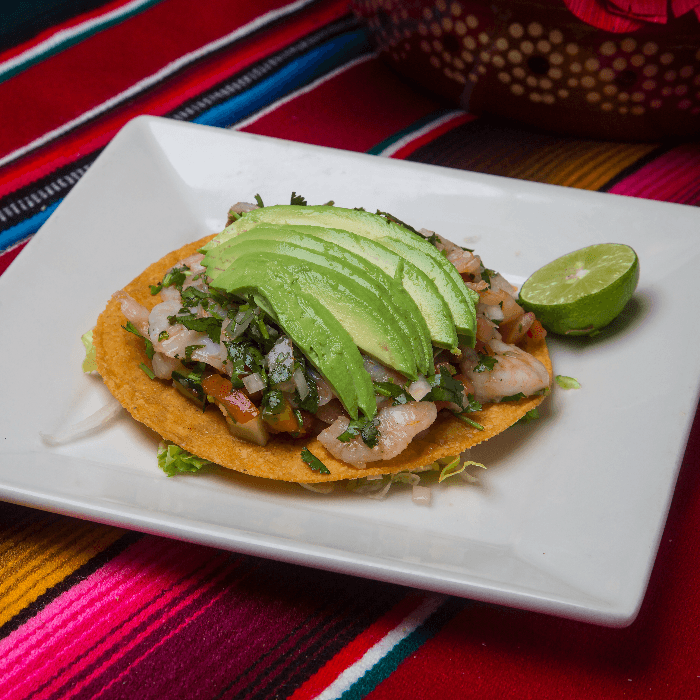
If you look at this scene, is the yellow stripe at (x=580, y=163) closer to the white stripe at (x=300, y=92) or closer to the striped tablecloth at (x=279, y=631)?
the white stripe at (x=300, y=92)

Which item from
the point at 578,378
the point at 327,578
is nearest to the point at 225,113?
the point at 578,378

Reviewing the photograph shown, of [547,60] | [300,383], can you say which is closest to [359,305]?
[300,383]

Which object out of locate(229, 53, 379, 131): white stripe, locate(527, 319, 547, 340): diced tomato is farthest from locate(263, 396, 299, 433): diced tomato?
locate(229, 53, 379, 131): white stripe

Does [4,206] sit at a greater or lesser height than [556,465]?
greater

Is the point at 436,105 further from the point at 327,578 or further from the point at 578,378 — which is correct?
the point at 327,578

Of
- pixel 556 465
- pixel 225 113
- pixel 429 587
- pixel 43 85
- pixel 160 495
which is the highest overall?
pixel 43 85

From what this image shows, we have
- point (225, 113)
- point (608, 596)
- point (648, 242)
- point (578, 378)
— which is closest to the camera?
point (608, 596)
